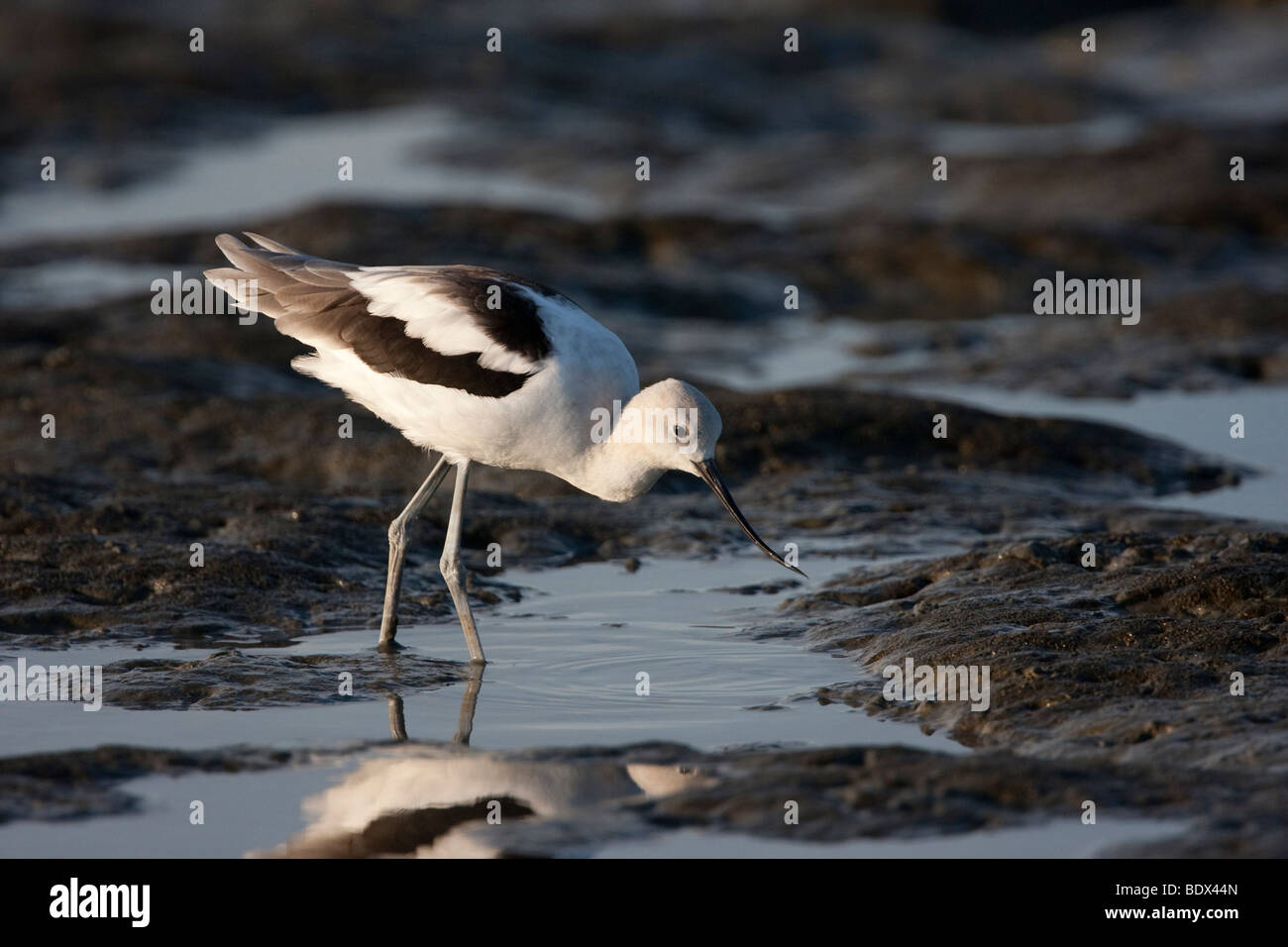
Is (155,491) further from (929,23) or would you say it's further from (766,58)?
(929,23)

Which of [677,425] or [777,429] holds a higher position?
[777,429]

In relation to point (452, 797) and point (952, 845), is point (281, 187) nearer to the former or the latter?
point (452, 797)

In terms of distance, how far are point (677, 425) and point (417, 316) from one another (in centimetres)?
126

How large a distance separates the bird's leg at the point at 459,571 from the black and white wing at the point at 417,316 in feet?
1.72

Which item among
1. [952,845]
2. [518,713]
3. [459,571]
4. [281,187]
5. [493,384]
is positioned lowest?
[952,845]

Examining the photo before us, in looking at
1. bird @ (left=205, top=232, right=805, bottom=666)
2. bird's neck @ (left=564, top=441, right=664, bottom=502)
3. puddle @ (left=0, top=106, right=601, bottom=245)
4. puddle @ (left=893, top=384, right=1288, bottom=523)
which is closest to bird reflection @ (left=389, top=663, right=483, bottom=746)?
bird @ (left=205, top=232, right=805, bottom=666)

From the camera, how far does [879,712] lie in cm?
659

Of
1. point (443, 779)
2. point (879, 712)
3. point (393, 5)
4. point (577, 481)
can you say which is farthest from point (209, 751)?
point (393, 5)

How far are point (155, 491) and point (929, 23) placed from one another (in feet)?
71.9

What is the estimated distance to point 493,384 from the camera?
6926 millimetres

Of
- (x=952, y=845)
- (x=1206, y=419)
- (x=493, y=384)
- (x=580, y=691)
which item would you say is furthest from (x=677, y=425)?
(x=1206, y=419)

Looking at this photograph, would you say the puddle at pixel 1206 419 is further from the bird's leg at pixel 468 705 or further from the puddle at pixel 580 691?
the bird's leg at pixel 468 705

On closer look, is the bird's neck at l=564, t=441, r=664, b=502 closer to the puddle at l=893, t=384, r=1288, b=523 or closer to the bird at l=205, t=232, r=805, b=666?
the bird at l=205, t=232, r=805, b=666

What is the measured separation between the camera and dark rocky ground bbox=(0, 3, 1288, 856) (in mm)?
5930
